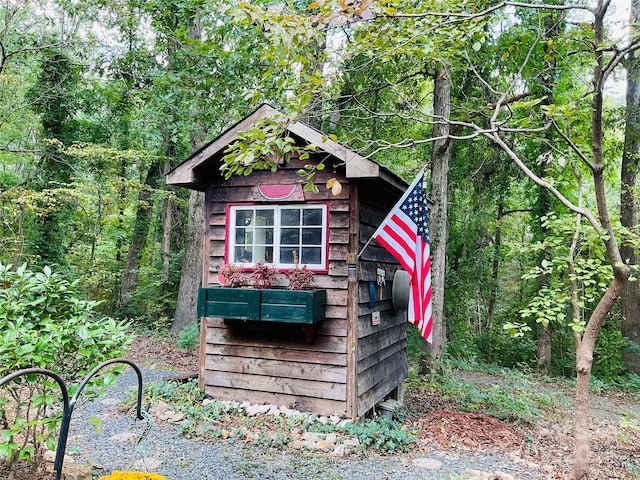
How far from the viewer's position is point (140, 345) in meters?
9.89

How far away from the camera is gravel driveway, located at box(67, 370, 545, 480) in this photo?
3.97m

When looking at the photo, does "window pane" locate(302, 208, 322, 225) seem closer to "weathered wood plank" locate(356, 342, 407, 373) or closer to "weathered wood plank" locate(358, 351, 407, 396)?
"weathered wood plank" locate(356, 342, 407, 373)

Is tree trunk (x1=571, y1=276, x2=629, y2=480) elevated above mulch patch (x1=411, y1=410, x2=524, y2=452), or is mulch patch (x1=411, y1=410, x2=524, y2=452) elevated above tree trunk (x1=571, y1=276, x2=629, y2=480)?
tree trunk (x1=571, y1=276, x2=629, y2=480)

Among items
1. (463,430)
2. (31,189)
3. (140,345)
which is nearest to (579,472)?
(463,430)

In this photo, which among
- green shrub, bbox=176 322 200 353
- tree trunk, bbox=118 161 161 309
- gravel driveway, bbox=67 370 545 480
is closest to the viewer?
gravel driveway, bbox=67 370 545 480

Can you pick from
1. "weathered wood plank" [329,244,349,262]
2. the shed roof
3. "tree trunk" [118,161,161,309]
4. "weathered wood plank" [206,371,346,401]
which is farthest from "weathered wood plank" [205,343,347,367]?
"tree trunk" [118,161,161,309]

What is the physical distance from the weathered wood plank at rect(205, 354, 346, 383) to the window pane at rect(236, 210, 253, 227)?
5.79ft

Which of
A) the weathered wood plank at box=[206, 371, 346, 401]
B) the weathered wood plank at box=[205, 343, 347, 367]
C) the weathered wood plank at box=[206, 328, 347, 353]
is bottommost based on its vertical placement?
the weathered wood plank at box=[206, 371, 346, 401]

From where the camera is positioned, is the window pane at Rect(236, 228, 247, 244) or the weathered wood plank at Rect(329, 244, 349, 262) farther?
the window pane at Rect(236, 228, 247, 244)

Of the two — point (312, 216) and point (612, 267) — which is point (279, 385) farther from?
point (612, 267)

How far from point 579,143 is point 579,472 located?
337 cm

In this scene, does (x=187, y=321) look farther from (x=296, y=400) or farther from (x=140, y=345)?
(x=296, y=400)

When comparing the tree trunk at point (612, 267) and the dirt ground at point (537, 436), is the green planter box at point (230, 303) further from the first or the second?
the tree trunk at point (612, 267)

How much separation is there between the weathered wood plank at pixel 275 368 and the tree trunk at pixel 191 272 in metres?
5.15
